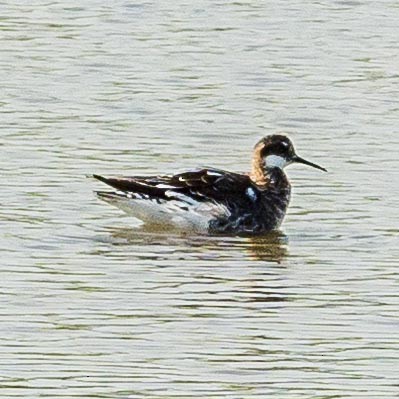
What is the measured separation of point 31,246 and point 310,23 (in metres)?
9.79

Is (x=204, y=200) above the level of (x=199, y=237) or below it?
above

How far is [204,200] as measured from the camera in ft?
46.5

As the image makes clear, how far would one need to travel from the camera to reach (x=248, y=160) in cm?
1609

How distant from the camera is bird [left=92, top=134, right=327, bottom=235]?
13852 mm

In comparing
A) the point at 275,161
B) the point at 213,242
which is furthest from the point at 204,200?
the point at 275,161

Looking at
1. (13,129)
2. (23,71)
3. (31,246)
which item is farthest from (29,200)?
(23,71)

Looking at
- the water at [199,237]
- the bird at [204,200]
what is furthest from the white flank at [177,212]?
the water at [199,237]

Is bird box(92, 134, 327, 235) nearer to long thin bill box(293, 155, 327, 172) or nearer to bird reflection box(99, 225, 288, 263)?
long thin bill box(293, 155, 327, 172)

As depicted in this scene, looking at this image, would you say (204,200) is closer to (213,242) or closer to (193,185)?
(193,185)

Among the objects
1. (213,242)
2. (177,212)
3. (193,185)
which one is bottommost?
(213,242)

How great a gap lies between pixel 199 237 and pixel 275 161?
123 centimetres

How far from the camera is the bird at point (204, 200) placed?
13852 mm

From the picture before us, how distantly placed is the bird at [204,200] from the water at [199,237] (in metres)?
0.17

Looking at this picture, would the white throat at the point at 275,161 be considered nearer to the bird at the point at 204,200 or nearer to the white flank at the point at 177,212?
the bird at the point at 204,200
